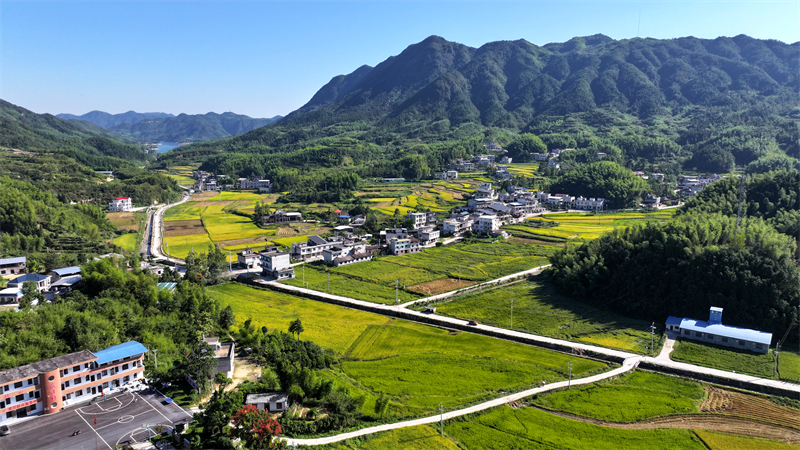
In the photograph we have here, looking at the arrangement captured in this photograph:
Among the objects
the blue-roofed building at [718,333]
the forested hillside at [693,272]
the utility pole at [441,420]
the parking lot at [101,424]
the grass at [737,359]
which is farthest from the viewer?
the forested hillside at [693,272]

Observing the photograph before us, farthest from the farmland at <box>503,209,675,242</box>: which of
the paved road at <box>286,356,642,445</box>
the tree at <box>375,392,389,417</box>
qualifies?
the tree at <box>375,392,389,417</box>

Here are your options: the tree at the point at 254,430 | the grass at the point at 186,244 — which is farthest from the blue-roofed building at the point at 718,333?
the grass at the point at 186,244

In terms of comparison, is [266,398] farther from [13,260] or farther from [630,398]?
[13,260]

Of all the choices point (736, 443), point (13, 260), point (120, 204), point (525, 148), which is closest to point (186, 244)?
point (13, 260)

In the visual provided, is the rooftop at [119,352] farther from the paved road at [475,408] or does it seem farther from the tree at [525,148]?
the tree at [525,148]

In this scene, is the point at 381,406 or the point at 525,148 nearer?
the point at 381,406
